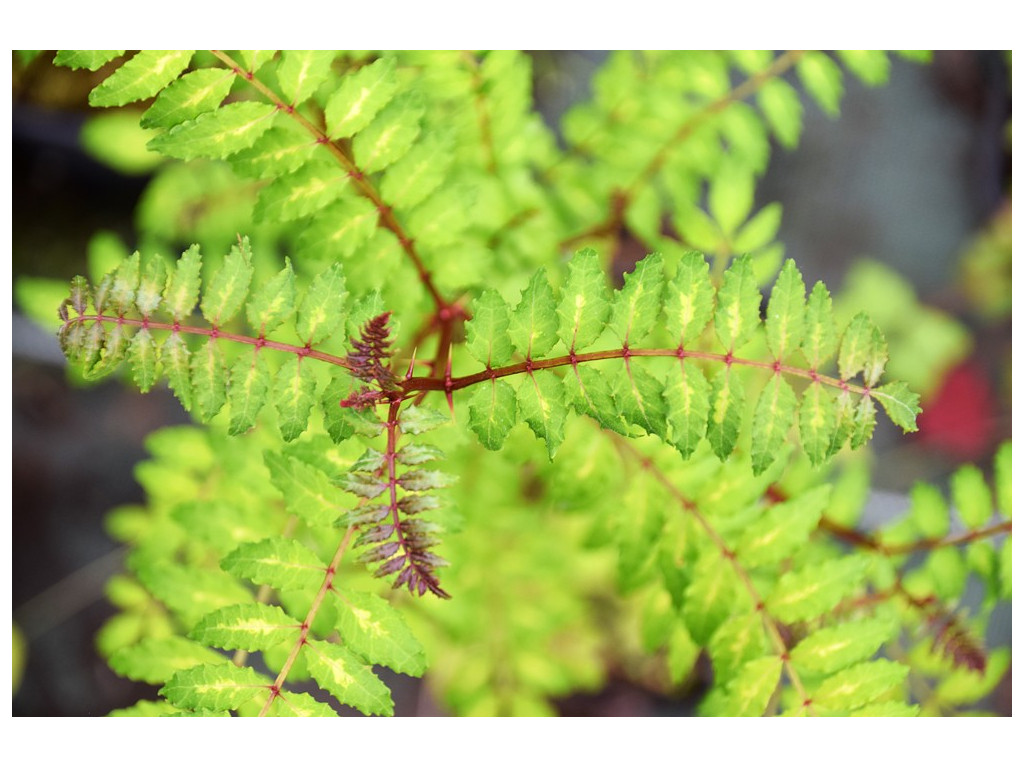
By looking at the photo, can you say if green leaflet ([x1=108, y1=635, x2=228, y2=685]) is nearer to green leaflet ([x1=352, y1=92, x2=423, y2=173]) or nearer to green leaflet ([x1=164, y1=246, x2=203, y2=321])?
green leaflet ([x1=164, y1=246, x2=203, y2=321])

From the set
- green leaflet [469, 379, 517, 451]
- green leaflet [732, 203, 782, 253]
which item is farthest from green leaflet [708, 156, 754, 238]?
green leaflet [469, 379, 517, 451]

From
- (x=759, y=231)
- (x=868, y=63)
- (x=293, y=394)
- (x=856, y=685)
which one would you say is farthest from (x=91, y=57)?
(x=856, y=685)

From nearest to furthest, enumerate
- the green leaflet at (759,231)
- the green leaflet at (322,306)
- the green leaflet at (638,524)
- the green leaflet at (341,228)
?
the green leaflet at (322,306), the green leaflet at (341,228), the green leaflet at (638,524), the green leaflet at (759,231)

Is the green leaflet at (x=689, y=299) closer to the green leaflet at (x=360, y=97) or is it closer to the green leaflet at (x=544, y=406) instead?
the green leaflet at (x=544, y=406)

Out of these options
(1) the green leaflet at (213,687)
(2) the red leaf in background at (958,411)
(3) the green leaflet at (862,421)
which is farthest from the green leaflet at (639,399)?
(2) the red leaf in background at (958,411)

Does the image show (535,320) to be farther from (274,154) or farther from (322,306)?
(274,154)

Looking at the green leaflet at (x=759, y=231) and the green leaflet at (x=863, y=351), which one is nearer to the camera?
the green leaflet at (x=863, y=351)

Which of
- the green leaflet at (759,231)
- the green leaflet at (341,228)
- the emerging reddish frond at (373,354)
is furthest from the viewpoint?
the green leaflet at (759,231)
